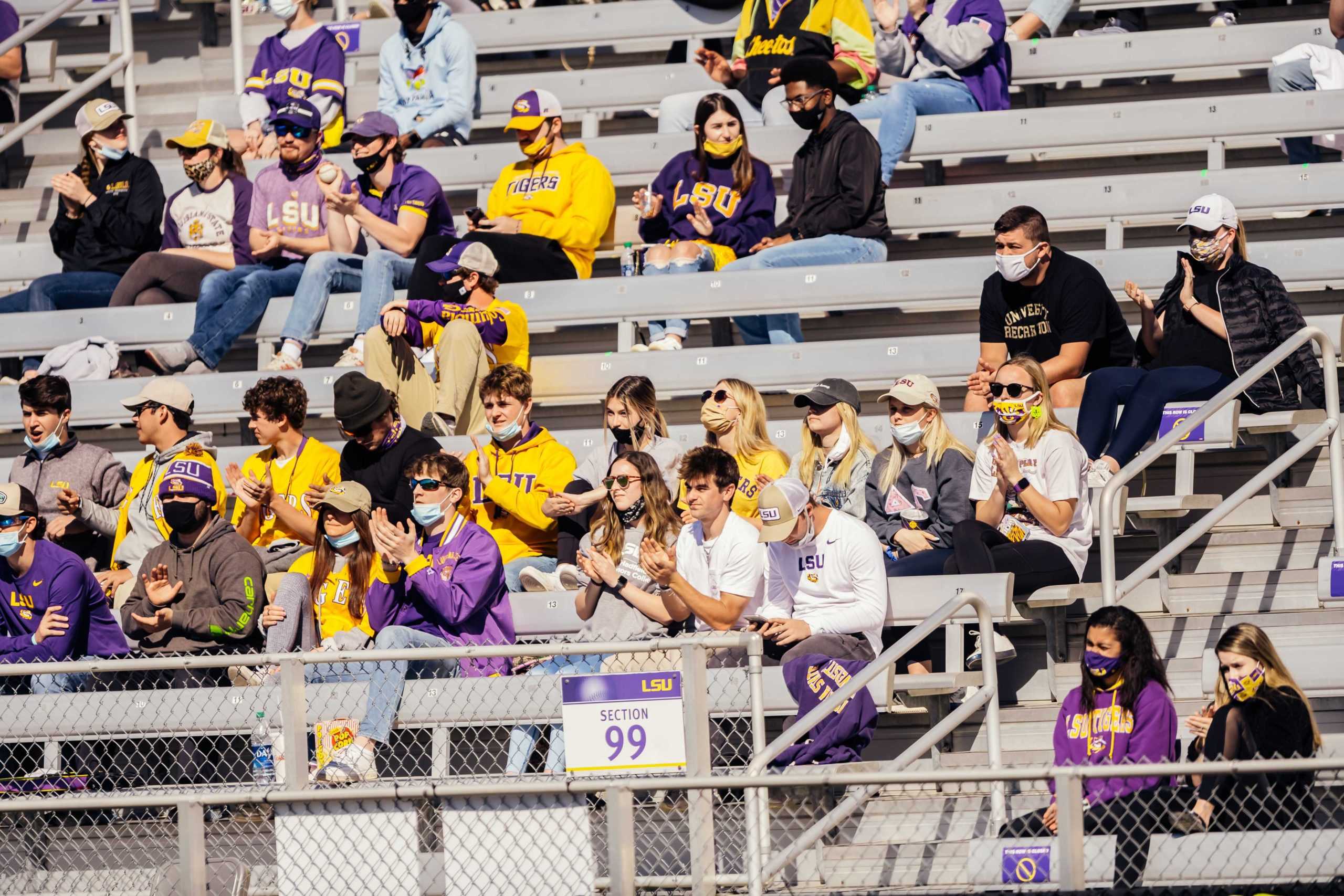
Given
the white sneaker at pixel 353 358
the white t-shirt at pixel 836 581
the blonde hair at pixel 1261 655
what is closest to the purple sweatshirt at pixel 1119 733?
the blonde hair at pixel 1261 655

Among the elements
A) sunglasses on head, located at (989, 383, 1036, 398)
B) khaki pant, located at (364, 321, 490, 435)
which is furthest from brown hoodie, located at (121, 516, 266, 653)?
sunglasses on head, located at (989, 383, 1036, 398)

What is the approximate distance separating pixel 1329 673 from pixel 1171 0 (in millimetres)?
5916

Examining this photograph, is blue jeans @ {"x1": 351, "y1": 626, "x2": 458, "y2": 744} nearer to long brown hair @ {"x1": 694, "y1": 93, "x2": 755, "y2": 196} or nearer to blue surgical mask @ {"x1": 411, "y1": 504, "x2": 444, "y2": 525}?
blue surgical mask @ {"x1": 411, "y1": 504, "x2": 444, "y2": 525}

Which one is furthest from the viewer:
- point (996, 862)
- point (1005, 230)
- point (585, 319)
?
point (585, 319)

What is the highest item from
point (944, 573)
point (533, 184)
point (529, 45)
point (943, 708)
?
point (529, 45)

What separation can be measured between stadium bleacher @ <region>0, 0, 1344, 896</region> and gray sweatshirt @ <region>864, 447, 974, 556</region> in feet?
1.61

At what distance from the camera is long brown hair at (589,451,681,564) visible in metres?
6.94

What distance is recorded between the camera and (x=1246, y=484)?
701 cm

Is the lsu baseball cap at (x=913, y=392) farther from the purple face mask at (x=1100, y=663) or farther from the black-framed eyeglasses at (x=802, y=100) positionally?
the black-framed eyeglasses at (x=802, y=100)

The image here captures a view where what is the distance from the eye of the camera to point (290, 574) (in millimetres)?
7047

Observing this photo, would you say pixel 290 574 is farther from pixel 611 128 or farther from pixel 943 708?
pixel 611 128

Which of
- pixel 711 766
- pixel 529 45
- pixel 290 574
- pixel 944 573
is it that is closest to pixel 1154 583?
pixel 944 573

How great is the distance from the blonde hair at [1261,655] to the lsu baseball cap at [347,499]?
3198 mm

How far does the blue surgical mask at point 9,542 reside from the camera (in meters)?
7.27
